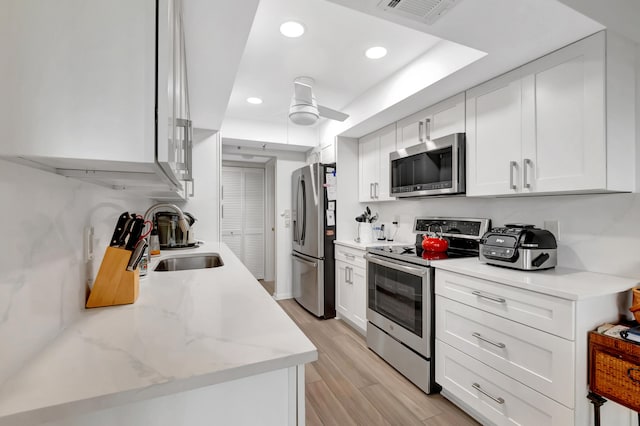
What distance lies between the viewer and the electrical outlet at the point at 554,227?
71.6 inches

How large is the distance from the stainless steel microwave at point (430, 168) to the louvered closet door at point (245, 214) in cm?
294

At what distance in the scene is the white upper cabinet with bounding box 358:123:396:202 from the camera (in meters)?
3.00

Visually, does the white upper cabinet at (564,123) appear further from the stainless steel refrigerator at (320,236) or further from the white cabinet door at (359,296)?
the stainless steel refrigerator at (320,236)

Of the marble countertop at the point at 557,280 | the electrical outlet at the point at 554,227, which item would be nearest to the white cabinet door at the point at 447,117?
the electrical outlet at the point at 554,227

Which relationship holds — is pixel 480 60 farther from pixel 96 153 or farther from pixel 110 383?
pixel 110 383

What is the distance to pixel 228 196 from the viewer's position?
4969 millimetres

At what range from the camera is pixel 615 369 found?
1160 mm

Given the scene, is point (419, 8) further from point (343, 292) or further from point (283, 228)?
point (283, 228)

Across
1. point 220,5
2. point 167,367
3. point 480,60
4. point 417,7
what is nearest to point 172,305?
point 167,367

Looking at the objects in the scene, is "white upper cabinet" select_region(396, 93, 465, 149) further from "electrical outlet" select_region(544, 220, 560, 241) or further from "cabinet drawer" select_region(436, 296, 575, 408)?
"cabinet drawer" select_region(436, 296, 575, 408)

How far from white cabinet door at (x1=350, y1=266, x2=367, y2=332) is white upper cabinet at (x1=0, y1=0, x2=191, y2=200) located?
2489 mm

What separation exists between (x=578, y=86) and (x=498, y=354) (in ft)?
4.80

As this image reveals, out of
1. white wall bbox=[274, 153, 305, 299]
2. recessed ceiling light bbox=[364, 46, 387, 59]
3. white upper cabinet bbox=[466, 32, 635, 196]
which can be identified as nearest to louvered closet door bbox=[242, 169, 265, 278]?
white wall bbox=[274, 153, 305, 299]

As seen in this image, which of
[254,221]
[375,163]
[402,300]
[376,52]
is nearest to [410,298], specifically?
[402,300]
